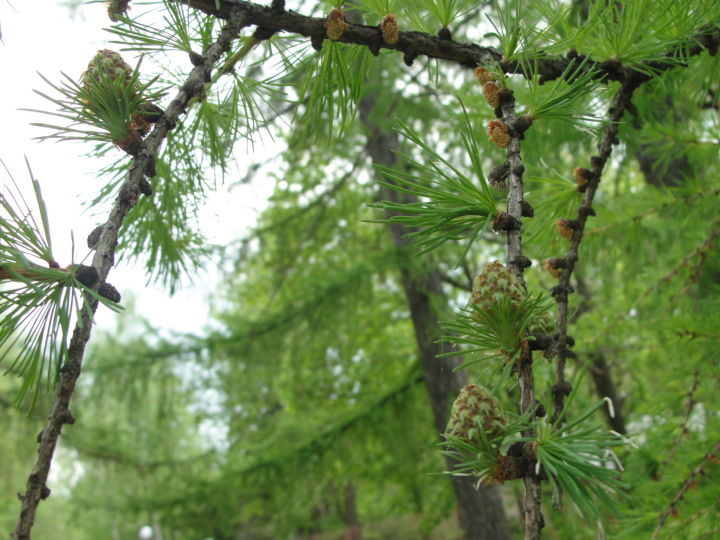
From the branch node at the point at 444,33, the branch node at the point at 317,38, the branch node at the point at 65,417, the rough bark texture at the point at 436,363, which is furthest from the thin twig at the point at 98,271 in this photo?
the rough bark texture at the point at 436,363

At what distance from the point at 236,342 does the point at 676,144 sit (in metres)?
3.60

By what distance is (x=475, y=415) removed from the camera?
65 centimetres

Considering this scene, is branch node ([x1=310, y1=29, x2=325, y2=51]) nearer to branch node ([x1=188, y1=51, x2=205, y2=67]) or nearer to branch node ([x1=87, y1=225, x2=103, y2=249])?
branch node ([x1=188, y1=51, x2=205, y2=67])

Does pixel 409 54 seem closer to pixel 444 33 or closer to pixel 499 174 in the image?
pixel 444 33

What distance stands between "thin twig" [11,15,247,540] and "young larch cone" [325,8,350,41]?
130 millimetres

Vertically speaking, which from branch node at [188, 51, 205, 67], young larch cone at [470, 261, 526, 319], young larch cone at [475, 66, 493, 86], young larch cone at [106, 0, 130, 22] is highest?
young larch cone at [106, 0, 130, 22]

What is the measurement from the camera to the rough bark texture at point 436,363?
3918mm

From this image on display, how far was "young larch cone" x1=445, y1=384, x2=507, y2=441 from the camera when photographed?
648 mm

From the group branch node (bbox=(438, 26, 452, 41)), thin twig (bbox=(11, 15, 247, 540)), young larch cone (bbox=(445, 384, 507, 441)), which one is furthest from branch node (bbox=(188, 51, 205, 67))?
young larch cone (bbox=(445, 384, 507, 441))

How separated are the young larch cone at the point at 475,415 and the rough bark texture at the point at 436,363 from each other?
2.95 metres

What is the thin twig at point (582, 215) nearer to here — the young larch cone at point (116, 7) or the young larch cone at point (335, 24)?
the young larch cone at point (335, 24)

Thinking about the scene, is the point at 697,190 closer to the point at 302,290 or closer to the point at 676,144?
the point at 676,144

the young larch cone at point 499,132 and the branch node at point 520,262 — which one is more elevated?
the young larch cone at point 499,132

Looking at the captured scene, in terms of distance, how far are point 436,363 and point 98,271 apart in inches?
148
